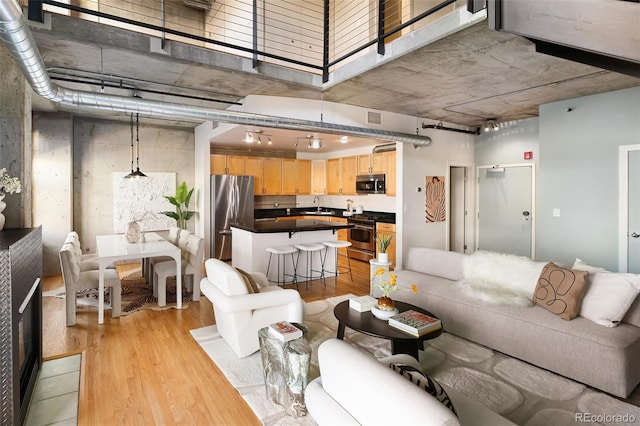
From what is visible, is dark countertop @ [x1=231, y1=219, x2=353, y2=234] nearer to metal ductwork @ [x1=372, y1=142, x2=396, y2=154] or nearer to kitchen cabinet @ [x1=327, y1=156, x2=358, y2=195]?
metal ductwork @ [x1=372, y1=142, x2=396, y2=154]

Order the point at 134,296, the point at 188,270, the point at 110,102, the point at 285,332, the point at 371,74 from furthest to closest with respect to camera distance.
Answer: the point at 134,296 → the point at 188,270 → the point at 371,74 → the point at 110,102 → the point at 285,332

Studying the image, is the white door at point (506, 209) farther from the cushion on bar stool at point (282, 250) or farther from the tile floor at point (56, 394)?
the tile floor at point (56, 394)

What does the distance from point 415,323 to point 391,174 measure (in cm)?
464

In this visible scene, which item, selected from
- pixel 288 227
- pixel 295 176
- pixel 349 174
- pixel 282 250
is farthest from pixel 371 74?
pixel 295 176

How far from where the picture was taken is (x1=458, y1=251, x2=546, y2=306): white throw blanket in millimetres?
3268

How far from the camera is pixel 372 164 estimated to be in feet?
24.6

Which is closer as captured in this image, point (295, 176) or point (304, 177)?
point (295, 176)

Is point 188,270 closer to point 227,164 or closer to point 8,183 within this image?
point 8,183

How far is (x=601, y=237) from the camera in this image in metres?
4.90

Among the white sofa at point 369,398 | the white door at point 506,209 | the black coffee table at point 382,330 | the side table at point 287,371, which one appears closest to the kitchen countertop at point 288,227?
the black coffee table at point 382,330

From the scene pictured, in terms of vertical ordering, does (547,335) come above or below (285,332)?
below

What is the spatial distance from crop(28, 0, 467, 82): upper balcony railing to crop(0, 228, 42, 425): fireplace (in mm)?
3309

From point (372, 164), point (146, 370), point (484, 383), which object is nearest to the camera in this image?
point (484, 383)

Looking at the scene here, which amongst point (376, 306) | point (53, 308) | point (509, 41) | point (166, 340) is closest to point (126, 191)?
point (53, 308)
